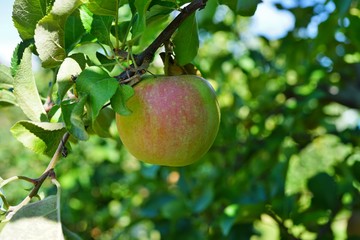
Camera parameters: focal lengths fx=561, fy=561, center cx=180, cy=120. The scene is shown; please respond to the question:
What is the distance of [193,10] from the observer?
789 millimetres

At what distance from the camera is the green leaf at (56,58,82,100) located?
2.33 ft

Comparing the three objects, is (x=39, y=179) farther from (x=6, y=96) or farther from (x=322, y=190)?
(x=322, y=190)

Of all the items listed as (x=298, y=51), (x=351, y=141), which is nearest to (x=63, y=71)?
(x=351, y=141)

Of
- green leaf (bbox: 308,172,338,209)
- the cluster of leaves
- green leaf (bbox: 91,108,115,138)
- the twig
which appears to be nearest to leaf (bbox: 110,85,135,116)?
the cluster of leaves

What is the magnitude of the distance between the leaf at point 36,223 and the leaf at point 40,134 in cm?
9

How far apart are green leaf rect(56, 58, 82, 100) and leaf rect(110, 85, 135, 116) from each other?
2.5 inches

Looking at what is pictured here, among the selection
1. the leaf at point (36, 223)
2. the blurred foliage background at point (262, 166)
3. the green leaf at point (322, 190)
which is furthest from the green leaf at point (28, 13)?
the green leaf at point (322, 190)

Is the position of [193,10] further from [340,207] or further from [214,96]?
[340,207]

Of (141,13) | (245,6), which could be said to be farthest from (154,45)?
(245,6)

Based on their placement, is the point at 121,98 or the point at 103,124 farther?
the point at 103,124

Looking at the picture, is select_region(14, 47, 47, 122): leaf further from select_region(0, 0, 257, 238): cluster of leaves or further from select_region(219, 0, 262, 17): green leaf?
select_region(219, 0, 262, 17): green leaf

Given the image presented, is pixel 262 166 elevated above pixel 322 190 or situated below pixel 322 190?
below

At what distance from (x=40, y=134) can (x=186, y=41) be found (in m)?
0.25

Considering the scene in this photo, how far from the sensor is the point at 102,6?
0.72 m
